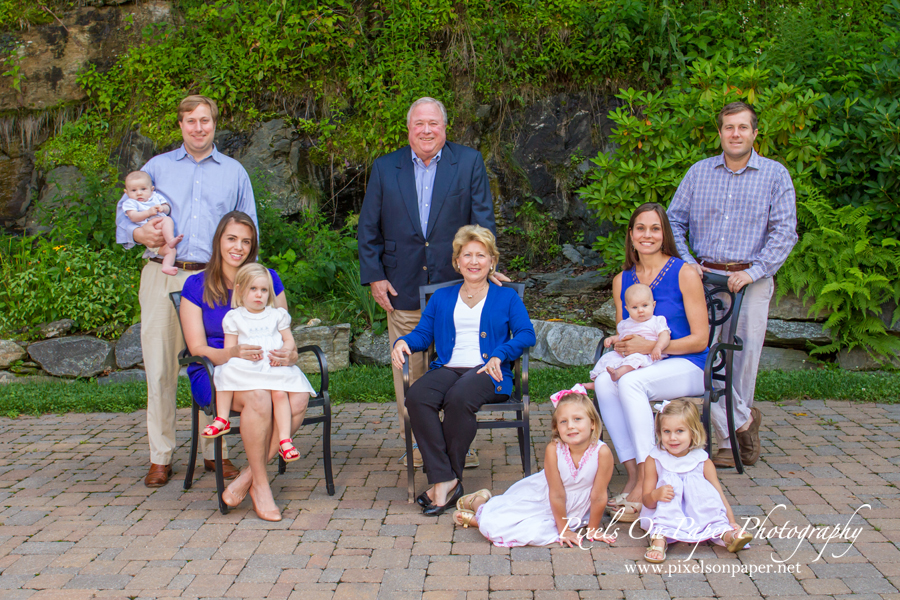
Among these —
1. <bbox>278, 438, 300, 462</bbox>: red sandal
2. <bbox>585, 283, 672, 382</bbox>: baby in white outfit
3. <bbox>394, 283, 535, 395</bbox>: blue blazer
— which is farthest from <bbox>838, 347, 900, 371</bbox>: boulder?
<bbox>278, 438, 300, 462</bbox>: red sandal

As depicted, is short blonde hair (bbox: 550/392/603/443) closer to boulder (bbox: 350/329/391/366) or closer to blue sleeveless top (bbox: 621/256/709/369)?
blue sleeveless top (bbox: 621/256/709/369)

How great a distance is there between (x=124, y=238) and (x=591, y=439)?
2.77 m

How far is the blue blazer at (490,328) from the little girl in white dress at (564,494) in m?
0.60

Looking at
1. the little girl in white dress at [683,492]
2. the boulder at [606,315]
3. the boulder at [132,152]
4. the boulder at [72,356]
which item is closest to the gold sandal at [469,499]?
the little girl in white dress at [683,492]

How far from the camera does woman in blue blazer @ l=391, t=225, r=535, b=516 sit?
3.68 m

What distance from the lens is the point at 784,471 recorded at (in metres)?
4.11

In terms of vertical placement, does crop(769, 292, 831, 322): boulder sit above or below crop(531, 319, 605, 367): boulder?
above

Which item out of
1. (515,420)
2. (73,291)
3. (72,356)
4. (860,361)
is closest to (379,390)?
(515,420)

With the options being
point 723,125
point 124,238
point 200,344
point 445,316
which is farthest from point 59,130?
point 723,125

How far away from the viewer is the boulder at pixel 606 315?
657cm

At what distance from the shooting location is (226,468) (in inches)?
169

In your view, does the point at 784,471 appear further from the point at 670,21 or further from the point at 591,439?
the point at 670,21

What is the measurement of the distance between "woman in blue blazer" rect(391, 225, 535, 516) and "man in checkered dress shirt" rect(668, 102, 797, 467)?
1079 mm

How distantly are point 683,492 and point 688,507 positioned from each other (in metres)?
0.06
